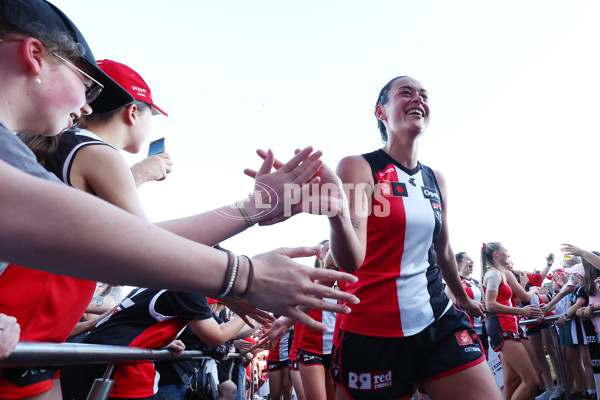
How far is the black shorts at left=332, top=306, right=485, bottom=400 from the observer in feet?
7.73

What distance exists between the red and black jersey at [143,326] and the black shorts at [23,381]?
1.17 metres

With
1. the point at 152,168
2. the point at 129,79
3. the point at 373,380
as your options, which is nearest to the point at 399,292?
the point at 373,380

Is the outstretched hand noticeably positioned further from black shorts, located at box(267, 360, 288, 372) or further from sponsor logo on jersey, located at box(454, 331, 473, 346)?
black shorts, located at box(267, 360, 288, 372)

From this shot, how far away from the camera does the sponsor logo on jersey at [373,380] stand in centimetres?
236

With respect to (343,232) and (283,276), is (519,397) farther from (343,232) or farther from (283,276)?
(283,276)

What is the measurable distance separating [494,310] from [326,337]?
272cm

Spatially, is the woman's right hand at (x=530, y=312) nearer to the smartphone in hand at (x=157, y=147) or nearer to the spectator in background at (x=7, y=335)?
the smartphone in hand at (x=157, y=147)

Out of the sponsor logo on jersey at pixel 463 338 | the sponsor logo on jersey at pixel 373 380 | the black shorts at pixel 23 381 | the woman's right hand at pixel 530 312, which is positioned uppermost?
the black shorts at pixel 23 381

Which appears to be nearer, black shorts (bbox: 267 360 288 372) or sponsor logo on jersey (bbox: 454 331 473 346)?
sponsor logo on jersey (bbox: 454 331 473 346)

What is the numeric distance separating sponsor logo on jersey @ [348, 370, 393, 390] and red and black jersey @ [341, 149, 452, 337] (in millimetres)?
214

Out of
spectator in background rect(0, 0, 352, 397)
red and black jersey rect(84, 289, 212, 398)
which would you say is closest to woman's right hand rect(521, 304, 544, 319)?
red and black jersey rect(84, 289, 212, 398)

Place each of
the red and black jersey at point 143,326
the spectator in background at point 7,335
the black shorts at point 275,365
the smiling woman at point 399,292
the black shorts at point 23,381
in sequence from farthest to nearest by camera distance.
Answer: the black shorts at point 275,365 → the red and black jersey at point 143,326 → the smiling woman at point 399,292 → the black shorts at point 23,381 → the spectator in background at point 7,335

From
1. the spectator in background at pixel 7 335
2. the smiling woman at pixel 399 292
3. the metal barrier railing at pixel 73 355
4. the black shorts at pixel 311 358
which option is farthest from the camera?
the black shorts at pixel 311 358

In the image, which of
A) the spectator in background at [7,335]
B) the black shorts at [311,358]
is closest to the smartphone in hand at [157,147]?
the spectator in background at [7,335]
